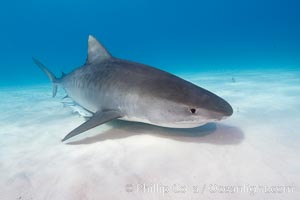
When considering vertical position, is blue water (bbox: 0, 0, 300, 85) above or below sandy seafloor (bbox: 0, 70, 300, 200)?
above

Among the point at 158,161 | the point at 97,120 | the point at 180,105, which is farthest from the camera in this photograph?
the point at 97,120

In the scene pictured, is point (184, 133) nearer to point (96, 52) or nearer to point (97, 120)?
point (97, 120)

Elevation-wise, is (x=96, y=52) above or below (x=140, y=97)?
above

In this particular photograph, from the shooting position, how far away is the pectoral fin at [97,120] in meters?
3.34

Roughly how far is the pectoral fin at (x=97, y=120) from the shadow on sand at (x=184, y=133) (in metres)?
0.23

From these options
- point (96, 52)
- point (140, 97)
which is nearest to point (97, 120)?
point (140, 97)

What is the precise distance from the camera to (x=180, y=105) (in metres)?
2.91

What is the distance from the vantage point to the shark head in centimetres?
277

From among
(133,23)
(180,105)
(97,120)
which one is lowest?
(97,120)

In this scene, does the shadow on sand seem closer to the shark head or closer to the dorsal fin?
the shark head

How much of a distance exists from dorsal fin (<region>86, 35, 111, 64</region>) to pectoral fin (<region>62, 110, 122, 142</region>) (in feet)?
5.24

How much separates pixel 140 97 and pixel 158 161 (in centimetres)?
107

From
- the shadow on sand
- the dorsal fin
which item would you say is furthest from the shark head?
the dorsal fin

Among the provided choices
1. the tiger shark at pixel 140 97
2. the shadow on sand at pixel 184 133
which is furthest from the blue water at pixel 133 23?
the shadow on sand at pixel 184 133
